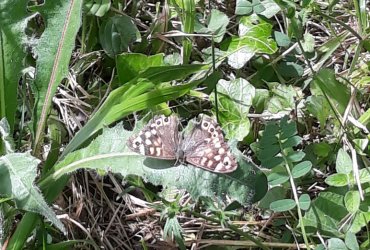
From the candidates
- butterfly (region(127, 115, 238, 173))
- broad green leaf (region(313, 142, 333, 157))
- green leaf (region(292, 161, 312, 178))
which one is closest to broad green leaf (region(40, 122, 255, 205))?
butterfly (region(127, 115, 238, 173))

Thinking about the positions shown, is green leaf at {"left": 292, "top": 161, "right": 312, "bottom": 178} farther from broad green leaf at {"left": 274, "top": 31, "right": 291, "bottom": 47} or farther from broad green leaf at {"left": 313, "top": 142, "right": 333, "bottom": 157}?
broad green leaf at {"left": 274, "top": 31, "right": 291, "bottom": 47}

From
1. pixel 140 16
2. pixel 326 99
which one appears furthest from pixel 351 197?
pixel 140 16

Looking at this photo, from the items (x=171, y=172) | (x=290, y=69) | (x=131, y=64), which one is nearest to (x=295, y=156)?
(x=171, y=172)

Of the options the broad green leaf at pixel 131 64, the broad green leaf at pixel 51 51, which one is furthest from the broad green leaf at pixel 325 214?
the broad green leaf at pixel 51 51

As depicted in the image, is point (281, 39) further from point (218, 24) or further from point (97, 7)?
point (97, 7)

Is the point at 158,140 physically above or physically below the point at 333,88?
above
